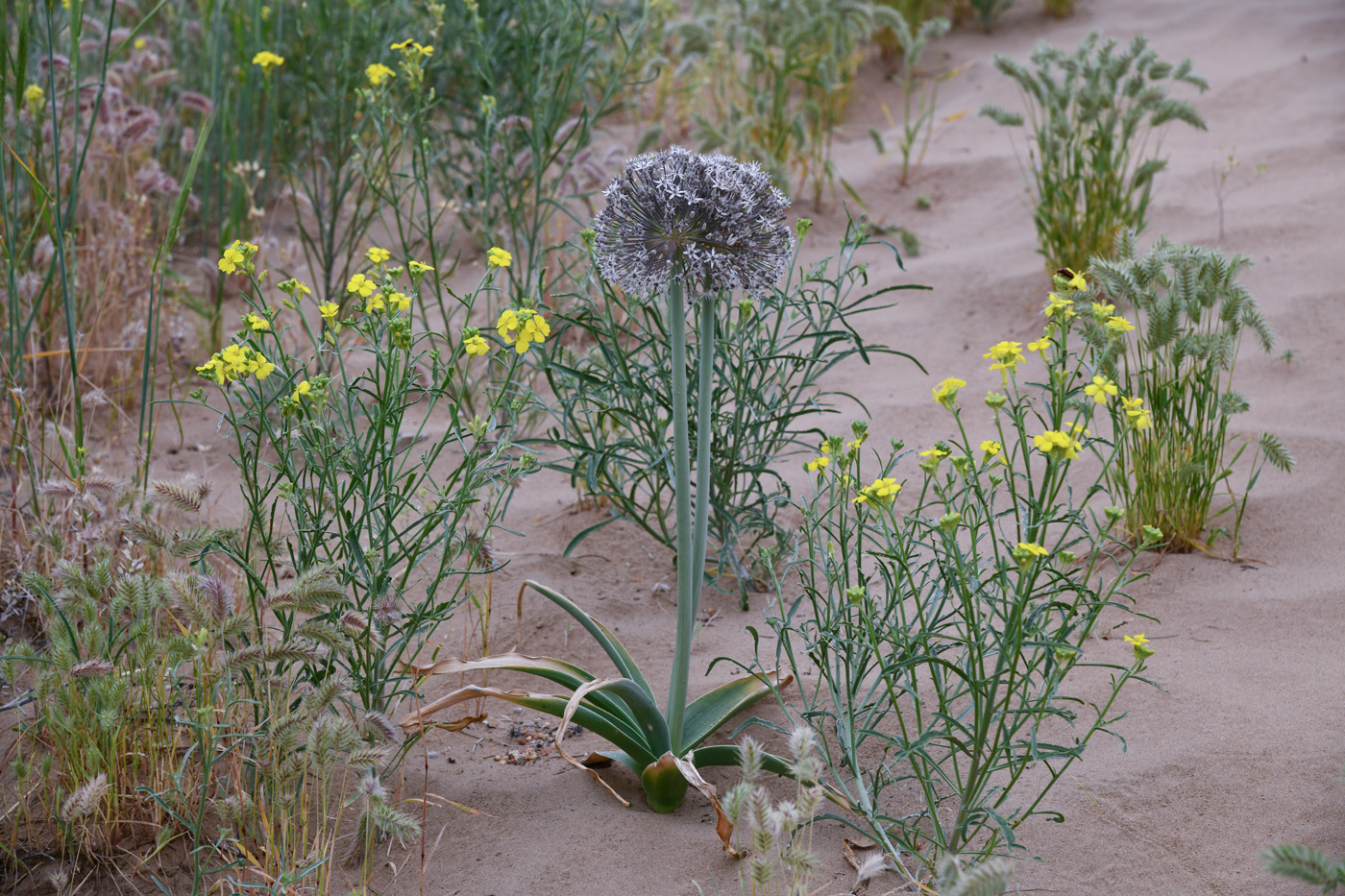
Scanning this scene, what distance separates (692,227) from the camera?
5.05 feet

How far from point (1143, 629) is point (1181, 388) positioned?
0.57m

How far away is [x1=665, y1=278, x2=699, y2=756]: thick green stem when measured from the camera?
1.63 metres

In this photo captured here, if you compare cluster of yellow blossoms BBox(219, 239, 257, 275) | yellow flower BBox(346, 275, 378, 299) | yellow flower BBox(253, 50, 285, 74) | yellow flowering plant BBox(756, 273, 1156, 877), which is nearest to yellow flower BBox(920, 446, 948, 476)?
yellow flowering plant BBox(756, 273, 1156, 877)

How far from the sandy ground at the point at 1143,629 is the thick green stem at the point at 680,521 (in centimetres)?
21

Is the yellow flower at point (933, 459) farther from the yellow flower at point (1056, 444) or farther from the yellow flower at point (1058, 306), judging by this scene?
the yellow flower at point (1058, 306)

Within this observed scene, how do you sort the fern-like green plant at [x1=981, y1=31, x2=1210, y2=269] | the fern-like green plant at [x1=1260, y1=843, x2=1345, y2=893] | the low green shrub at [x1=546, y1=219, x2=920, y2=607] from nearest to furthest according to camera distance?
the fern-like green plant at [x1=1260, y1=843, x2=1345, y2=893] → the low green shrub at [x1=546, y1=219, x2=920, y2=607] → the fern-like green plant at [x1=981, y1=31, x2=1210, y2=269]

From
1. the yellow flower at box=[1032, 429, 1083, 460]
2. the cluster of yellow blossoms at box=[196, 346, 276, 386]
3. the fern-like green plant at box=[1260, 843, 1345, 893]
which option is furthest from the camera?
the cluster of yellow blossoms at box=[196, 346, 276, 386]

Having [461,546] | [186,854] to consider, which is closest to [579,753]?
[461,546]

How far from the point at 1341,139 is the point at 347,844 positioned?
4.54 metres

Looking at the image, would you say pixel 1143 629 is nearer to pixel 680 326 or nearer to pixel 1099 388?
pixel 1099 388

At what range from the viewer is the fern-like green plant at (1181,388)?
230cm

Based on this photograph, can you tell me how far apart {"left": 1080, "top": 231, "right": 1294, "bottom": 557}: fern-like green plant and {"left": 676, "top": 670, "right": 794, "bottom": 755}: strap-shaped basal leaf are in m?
0.88

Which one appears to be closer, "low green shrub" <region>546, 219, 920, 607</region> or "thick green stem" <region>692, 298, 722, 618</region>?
"thick green stem" <region>692, 298, 722, 618</region>

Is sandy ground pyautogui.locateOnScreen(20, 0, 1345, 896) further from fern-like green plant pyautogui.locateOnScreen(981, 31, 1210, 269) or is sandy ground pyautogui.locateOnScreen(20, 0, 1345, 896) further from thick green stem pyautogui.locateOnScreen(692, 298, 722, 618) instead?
thick green stem pyautogui.locateOnScreen(692, 298, 722, 618)
